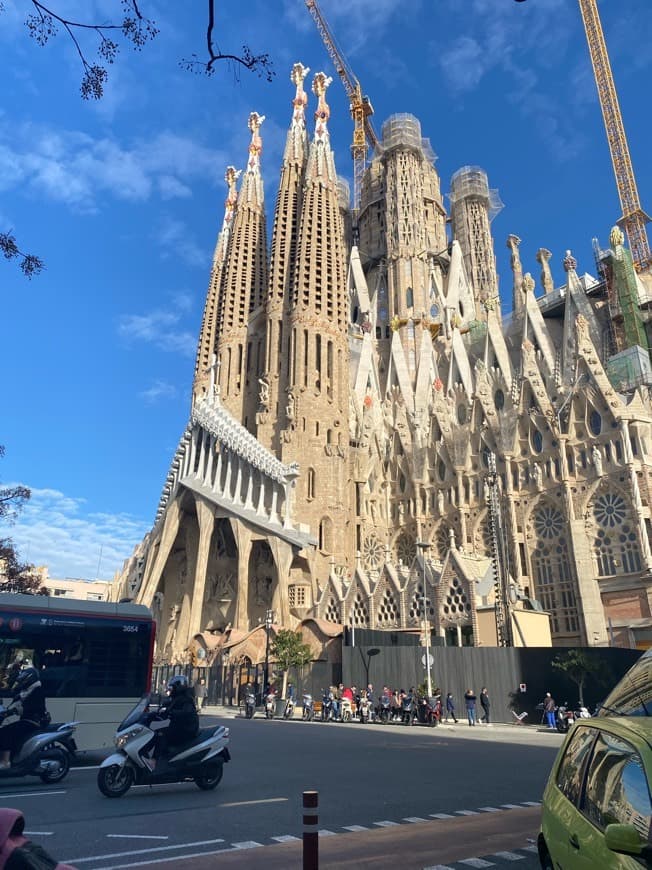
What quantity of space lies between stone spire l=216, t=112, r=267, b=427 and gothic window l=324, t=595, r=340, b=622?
14121mm

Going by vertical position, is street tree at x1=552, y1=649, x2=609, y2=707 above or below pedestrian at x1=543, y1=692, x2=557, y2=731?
above

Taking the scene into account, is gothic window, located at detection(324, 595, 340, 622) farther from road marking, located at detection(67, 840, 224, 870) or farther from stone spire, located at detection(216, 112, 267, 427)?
road marking, located at detection(67, 840, 224, 870)

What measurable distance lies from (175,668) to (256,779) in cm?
2566

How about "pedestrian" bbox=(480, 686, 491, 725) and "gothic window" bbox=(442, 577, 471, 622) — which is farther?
"gothic window" bbox=(442, 577, 471, 622)

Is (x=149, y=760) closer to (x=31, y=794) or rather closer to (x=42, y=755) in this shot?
(x=31, y=794)

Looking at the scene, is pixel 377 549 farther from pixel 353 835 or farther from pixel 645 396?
pixel 353 835

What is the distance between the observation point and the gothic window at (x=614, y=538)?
3088 centimetres

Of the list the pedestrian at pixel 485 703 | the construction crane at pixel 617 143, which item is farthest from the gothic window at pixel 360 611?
the construction crane at pixel 617 143

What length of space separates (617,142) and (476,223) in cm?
1423

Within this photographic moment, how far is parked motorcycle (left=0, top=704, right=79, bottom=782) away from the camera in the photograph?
8.34 metres

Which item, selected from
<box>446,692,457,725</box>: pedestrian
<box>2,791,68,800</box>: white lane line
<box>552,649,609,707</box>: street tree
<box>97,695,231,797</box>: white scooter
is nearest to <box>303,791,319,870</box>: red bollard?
<box>97,695,231,797</box>: white scooter

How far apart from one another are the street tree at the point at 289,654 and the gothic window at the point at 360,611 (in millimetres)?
7548

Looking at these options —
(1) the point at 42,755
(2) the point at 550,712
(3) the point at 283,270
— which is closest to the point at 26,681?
(1) the point at 42,755

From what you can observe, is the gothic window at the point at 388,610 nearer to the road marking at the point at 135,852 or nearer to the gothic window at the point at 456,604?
the gothic window at the point at 456,604
